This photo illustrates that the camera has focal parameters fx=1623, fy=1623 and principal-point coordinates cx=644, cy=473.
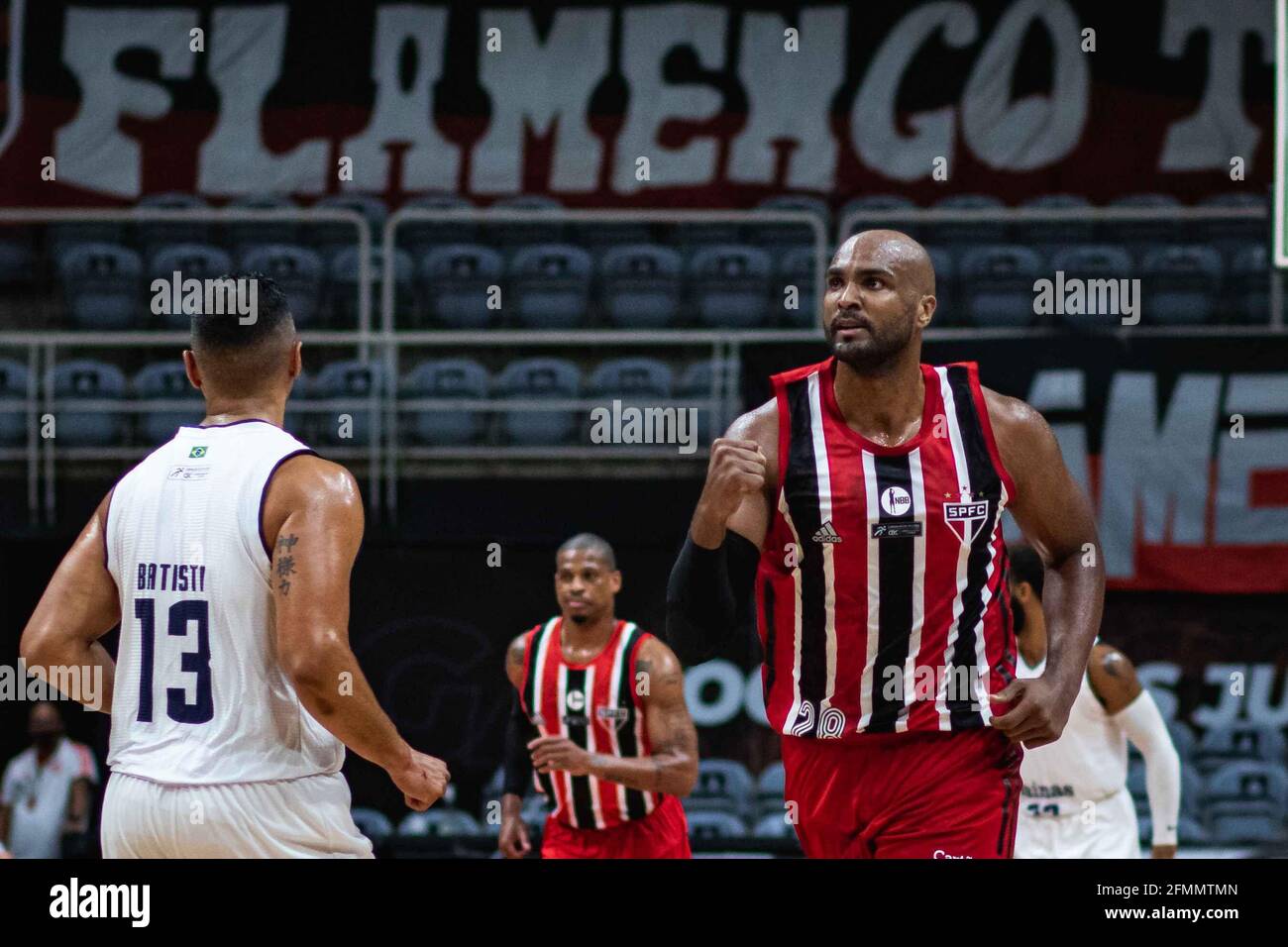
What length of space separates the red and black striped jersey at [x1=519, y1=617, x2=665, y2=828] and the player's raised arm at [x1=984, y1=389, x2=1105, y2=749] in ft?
8.77

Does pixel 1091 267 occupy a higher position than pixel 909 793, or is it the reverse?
pixel 1091 267

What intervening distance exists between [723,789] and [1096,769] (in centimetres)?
402

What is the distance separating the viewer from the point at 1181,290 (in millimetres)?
11617

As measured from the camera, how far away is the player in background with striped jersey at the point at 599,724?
252 inches

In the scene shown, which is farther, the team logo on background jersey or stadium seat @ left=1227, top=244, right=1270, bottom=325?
stadium seat @ left=1227, top=244, right=1270, bottom=325

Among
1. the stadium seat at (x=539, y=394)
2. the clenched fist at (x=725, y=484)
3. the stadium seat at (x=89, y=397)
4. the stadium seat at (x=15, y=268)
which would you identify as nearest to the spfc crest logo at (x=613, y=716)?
the clenched fist at (x=725, y=484)

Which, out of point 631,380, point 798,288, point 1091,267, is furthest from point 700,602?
point 1091,267

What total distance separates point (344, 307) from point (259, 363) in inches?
349

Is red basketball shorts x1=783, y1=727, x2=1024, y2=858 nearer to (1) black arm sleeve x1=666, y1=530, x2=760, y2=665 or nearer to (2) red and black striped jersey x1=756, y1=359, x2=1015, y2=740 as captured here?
(2) red and black striped jersey x1=756, y1=359, x2=1015, y2=740

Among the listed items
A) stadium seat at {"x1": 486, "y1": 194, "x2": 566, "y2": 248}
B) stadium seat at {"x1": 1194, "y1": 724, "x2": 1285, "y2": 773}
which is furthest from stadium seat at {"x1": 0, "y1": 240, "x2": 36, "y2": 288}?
stadium seat at {"x1": 1194, "y1": 724, "x2": 1285, "y2": 773}

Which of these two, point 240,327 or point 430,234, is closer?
point 240,327

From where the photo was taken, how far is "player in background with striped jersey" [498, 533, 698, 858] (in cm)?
639

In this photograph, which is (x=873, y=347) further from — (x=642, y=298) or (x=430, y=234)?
(x=430, y=234)

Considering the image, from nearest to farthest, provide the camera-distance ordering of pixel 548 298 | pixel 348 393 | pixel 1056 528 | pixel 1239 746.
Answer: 1. pixel 1056 528
2. pixel 1239 746
3. pixel 348 393
4. pixel 548 298
